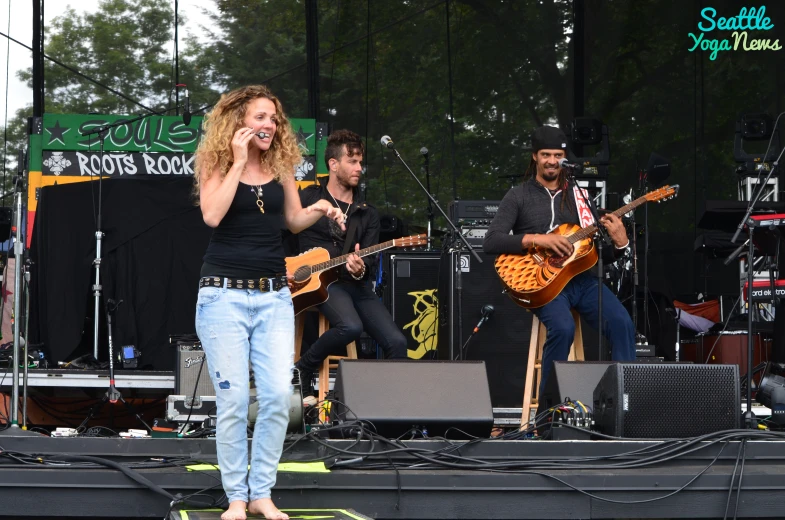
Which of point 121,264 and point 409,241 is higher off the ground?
point 409,241

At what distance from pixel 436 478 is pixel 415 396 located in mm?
679

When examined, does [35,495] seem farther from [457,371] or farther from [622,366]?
[622,366]

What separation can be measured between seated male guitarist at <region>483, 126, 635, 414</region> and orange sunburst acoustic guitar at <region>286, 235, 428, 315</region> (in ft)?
2.09

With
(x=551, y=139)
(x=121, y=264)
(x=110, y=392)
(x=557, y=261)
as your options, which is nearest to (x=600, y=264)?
(x=557, y=261)

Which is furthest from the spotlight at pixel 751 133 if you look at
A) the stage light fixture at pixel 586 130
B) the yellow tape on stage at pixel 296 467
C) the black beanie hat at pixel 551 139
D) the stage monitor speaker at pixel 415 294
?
the yellow tape on stage at pixel 296 467

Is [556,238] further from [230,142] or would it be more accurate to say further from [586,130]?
[586,130]

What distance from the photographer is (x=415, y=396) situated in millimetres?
4625

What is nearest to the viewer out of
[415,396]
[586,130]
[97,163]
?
[415,396]

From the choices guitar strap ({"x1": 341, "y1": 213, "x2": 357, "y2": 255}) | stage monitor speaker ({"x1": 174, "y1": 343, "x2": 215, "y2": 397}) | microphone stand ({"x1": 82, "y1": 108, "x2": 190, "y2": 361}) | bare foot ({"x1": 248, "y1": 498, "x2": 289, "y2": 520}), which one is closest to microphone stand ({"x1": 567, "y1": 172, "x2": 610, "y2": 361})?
guitar strap ({"x1": 341, "y1": 213, "x2": 357, "y2": 255})

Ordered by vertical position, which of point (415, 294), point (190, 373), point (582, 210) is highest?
point (582, 210)

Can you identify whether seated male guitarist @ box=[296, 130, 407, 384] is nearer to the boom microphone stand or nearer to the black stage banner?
the boom microphone stand

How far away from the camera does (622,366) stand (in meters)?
4.30

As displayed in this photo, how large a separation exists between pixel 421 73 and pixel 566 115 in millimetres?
1656

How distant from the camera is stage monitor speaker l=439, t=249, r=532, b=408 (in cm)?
642
